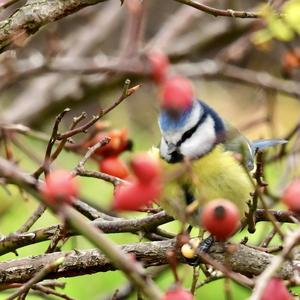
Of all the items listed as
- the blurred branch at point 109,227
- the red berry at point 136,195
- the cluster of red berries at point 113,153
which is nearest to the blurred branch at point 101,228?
the blurred branch at point 109,227

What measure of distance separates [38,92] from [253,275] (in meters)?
2.10

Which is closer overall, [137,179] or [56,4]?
[137,179]

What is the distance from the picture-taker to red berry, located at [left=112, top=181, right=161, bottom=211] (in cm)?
96

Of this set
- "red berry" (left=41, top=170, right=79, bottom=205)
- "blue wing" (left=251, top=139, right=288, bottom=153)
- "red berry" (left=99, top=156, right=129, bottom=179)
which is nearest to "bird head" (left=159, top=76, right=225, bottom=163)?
"red berry" (left=99, top=156, right=129, bottom=179)

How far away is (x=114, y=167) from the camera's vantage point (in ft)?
6.60

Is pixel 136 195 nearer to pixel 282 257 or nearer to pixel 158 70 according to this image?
pixel 282 257

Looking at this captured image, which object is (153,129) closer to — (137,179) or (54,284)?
(54,284)

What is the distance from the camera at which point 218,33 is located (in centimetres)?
368

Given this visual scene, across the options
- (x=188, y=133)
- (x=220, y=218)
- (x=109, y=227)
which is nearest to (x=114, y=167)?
(x=188, y=133)

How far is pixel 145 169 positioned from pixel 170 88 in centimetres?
21

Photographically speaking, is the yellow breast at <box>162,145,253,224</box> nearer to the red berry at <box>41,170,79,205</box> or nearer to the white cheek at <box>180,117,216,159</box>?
the white cheek at <box>180,117,216,159</box>

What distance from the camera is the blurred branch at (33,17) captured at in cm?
163

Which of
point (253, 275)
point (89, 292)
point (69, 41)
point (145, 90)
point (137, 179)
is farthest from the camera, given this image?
point (145, 90)

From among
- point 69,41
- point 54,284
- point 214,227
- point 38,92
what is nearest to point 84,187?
point 38,92
